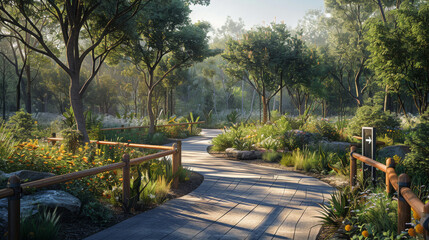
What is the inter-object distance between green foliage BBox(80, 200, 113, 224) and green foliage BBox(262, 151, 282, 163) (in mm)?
6533

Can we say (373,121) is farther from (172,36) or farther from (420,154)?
(172,36)

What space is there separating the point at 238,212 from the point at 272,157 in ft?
17.9

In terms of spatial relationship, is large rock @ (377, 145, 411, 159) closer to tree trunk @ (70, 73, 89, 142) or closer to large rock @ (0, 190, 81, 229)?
large rock @ (0, 190, 81, 229)

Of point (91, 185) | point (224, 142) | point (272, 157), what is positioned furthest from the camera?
point (224, 142)

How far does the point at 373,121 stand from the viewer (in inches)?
486

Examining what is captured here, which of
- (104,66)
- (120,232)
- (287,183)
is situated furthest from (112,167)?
(104,66)

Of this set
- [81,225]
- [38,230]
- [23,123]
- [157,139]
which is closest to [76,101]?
[23,123]

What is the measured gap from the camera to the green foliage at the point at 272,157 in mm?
10106

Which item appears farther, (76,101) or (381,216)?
(76,101)

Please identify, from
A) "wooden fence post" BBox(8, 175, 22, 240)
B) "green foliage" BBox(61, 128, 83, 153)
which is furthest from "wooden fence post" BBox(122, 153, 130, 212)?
"green foliage" BBox(61, 128, 83, 153)

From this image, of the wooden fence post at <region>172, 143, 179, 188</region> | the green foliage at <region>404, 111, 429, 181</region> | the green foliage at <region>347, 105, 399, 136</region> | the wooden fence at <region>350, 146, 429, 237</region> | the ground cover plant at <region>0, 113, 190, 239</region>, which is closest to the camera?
the wooden fence at <region>350, 146, 429, 237</region>

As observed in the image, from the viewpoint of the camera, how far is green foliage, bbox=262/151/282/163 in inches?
398

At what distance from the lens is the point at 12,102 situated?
3919 centimetres

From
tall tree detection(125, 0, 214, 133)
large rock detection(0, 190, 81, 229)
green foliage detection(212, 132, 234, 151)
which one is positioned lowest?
large rock detection(0, 190, 81, 229)
